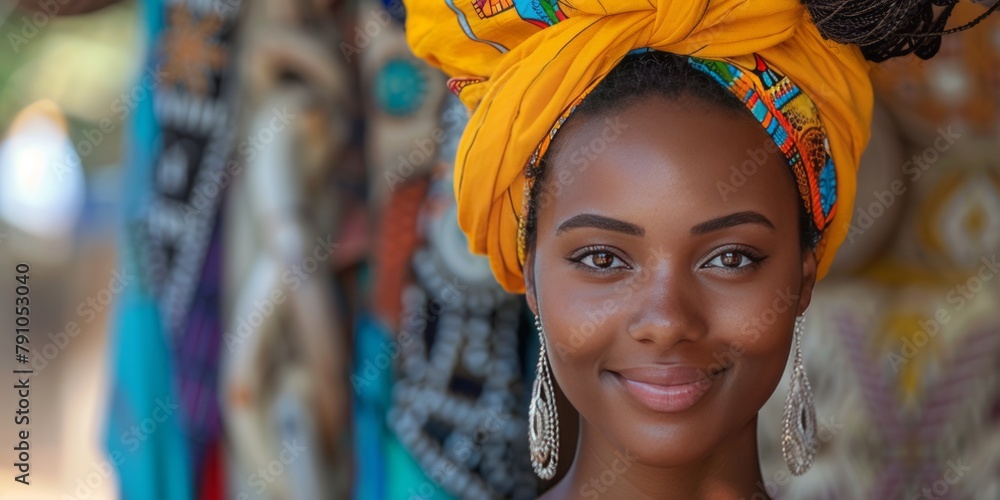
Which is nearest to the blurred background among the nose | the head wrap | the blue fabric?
the blue fabric

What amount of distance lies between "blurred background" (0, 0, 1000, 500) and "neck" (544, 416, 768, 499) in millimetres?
595

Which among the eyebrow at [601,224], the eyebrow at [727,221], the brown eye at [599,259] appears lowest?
the brown eye at [599,259]

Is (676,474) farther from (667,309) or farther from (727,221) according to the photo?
(727,221)

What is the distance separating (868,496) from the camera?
255 cm

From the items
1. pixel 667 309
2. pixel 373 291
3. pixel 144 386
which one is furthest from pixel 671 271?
pixel 144 386

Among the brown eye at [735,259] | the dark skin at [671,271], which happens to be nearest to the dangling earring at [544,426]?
the dark skin at [671,271]

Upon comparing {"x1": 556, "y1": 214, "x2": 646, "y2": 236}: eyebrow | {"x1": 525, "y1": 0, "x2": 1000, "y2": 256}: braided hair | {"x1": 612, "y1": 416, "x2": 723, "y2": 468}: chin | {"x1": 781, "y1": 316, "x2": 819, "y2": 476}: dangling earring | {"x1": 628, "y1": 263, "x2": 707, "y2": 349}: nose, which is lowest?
{"x1": 781, "y1": 316, "x2": 819, "y2": 476}: dangling earring

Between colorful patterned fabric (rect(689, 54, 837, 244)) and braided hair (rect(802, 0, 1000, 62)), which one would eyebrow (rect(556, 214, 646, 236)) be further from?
braided hair (rect(802, 0, 1000, 62))

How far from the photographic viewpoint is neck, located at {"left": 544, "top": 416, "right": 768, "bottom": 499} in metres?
1.65

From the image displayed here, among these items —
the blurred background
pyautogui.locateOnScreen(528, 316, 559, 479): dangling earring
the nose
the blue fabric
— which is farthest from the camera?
the blue fabric

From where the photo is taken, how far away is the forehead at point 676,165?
1.50 m

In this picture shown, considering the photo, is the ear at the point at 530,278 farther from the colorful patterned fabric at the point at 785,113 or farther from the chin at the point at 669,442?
the colorful patterned fabric at the point at 785,113

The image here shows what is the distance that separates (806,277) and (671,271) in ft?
0.97

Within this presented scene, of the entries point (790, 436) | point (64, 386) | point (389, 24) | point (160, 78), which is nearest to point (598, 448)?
point (790, 436)
